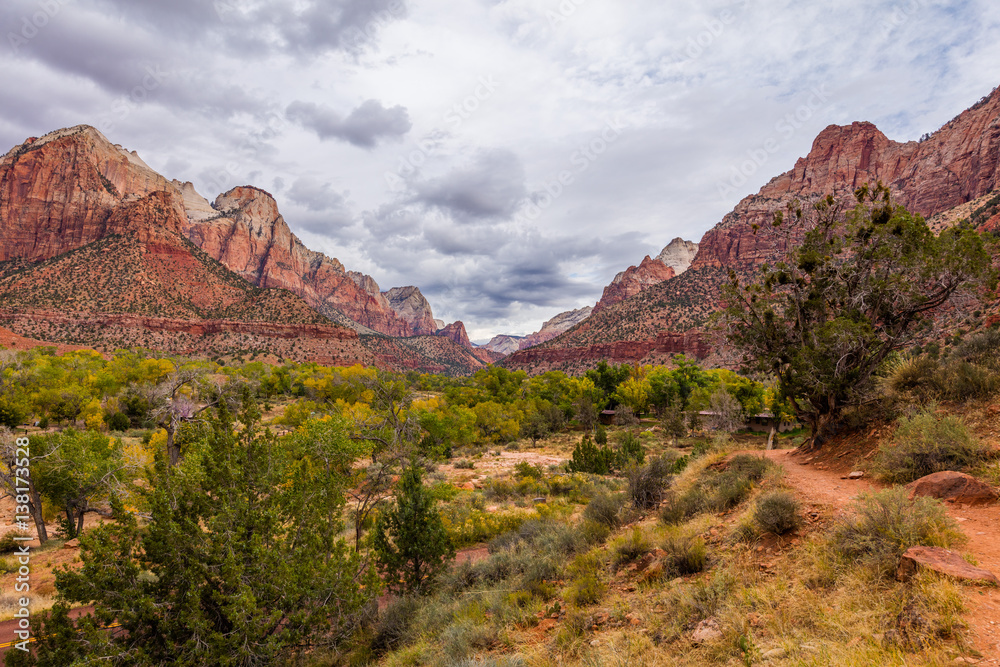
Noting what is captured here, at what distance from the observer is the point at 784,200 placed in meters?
75.7

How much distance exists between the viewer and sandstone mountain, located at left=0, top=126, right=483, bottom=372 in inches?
2854

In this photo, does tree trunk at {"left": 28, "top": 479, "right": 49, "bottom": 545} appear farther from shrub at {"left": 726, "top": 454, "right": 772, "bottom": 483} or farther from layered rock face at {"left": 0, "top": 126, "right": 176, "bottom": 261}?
layered rock face at {"left": 0, "top": 126, "right": 176, "bottom": 261}

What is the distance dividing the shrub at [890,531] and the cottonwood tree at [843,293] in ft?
20.9

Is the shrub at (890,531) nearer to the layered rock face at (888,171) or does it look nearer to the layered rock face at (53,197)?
the layered rock face at (888,171)

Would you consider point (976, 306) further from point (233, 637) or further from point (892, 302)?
point (233, 637)

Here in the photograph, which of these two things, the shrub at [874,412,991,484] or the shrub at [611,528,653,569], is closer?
the shrub at [874,412,991,484]

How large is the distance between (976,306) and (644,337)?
8809cm

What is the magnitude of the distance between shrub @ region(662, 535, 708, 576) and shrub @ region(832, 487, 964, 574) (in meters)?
1.76

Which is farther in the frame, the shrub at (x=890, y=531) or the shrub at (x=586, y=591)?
the shrub at (x=586, y=591)

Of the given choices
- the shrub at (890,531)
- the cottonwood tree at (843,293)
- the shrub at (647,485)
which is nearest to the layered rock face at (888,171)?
the cottonwood tree at (843,293)

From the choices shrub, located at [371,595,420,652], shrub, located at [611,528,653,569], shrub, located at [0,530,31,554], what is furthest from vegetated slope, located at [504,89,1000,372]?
shrub, located at [0,530,31,554]

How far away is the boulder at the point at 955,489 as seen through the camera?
5605 mm

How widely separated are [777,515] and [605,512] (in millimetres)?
4657

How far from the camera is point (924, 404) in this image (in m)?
8.78
